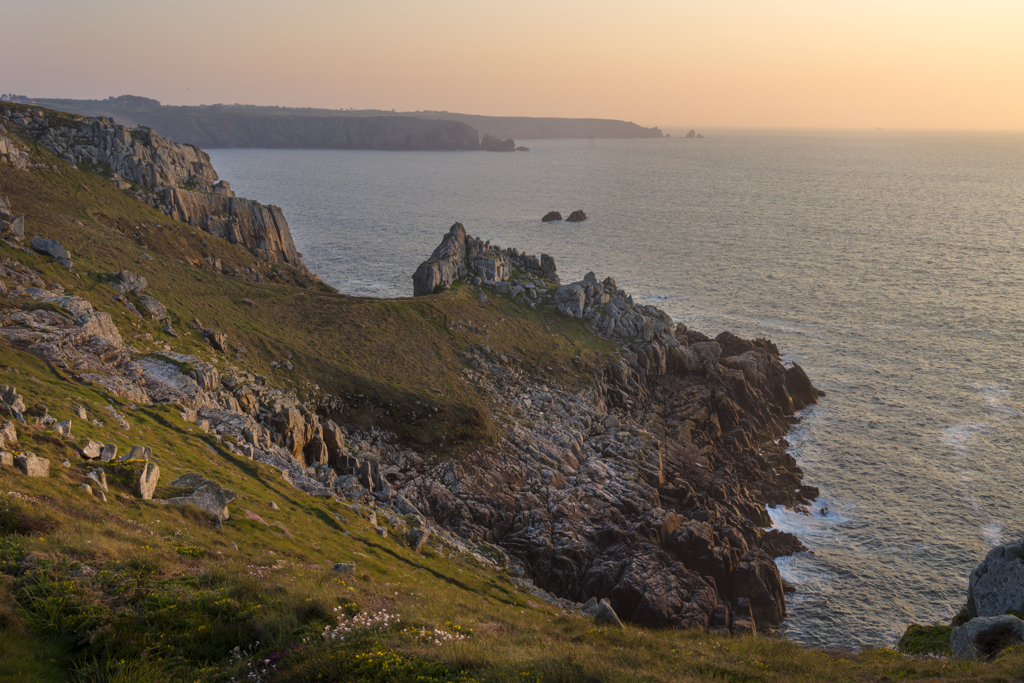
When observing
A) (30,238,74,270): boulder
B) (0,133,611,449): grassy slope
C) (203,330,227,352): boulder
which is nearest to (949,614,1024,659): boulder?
(0,133,611,449): grassy slope

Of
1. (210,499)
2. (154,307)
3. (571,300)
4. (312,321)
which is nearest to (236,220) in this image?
(312,321)

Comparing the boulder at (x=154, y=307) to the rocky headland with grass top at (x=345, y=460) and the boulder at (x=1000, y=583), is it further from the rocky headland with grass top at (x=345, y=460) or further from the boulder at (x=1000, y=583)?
the boulder at (x=1000, y=583)

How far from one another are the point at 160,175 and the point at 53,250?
3724 centimetres

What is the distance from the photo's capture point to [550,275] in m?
76.1

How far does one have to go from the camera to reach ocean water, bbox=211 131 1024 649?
4350cm

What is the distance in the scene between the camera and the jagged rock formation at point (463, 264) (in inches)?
2689

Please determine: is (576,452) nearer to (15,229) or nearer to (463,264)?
(463,264)

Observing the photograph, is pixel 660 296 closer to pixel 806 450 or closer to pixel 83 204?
pixel 806 450

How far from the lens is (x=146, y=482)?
24984 millimetres

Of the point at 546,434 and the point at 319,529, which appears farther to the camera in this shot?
the point at 546,434

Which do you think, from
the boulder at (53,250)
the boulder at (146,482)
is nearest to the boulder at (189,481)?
the boulder at (146,482)

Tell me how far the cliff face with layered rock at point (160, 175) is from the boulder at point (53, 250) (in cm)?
2956

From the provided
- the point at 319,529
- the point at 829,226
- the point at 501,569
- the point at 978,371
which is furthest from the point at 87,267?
the point at 829,226

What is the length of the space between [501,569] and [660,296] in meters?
69.3
